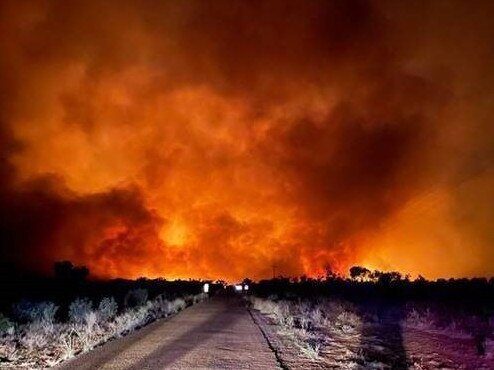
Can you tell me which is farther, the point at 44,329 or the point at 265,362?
the point at 44,329

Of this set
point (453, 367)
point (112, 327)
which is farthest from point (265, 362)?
point (112, 327)

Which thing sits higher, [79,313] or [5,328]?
[79,313]

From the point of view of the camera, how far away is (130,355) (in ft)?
42.7

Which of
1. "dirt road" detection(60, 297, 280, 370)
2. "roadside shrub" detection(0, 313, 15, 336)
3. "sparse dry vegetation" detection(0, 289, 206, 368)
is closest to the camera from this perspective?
"dirt road" detection(60, 297, 280, 370)

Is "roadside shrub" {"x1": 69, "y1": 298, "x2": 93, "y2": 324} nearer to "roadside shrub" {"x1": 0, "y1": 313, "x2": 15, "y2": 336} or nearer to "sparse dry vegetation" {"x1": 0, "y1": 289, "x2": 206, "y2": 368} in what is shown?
"sparse dry vegetation" {"x1": 0, "y1": 289, "x2": 206, "y2": 368}

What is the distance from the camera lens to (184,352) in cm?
1370

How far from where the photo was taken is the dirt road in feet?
38.4

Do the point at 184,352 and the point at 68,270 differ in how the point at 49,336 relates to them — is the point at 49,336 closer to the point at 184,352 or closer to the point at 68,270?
the point at 184,352

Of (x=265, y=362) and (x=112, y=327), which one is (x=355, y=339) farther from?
(x=112, y=327)

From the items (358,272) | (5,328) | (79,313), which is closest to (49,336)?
(5,328)

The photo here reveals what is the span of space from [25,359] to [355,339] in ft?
35.8

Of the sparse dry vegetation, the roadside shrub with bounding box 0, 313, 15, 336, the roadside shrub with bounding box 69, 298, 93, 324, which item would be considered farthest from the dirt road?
the roadside shrub with bounding box 69, 298, 93, 324

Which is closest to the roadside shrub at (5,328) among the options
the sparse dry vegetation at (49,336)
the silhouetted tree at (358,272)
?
the sparse dry vegetation at (49,336)

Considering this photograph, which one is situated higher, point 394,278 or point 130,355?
point 394,278
